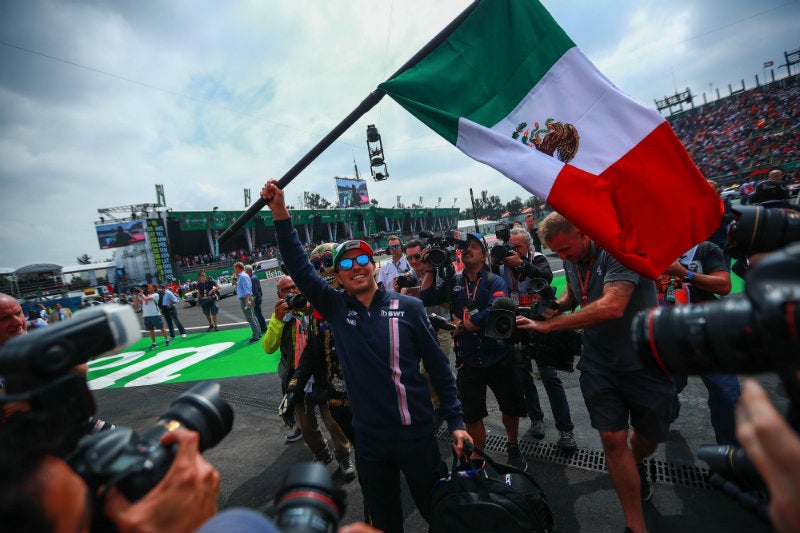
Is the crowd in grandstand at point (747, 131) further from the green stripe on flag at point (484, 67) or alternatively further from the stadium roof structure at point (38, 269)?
the stadium roof structure at point (38, 269)

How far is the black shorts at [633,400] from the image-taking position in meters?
2.17

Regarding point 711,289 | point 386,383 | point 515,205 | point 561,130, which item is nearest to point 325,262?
point 386,383

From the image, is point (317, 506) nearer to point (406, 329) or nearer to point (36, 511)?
point (36, 511)

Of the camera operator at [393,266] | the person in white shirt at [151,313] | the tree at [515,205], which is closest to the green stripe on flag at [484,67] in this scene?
the camera operator at [393,266]

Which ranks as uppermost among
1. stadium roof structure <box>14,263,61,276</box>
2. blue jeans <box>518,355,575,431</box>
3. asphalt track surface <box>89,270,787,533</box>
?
stadium roof structure <box>14,263,61,276</box>

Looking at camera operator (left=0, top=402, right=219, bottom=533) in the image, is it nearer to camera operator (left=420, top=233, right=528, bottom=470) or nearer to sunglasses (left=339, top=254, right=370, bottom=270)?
sunglasses (left=339, top=254, right=370, bottom=270)

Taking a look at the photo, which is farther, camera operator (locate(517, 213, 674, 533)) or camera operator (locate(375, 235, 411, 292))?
camera operator (locate(375, 235, 411, 292))

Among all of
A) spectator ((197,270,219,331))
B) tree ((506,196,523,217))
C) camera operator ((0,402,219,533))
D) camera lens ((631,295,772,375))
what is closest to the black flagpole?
camera operator ((0,402,219,533))

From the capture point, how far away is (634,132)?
2539 mm

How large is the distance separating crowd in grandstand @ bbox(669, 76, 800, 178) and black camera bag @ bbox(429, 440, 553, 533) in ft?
145

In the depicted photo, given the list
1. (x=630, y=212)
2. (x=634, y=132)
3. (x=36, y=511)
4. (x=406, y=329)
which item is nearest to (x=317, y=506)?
(x=36, y=511)

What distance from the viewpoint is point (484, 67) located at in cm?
283

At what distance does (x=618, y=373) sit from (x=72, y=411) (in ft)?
8.49

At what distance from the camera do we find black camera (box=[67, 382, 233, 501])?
2.92ft
